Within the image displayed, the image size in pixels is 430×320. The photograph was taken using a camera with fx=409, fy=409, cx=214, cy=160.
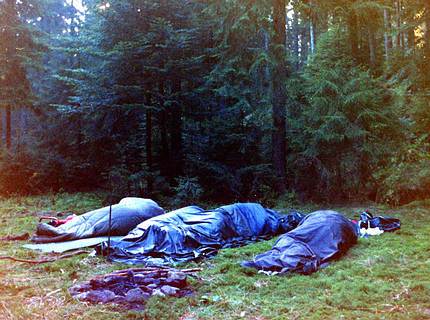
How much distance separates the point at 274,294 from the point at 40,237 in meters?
4.83

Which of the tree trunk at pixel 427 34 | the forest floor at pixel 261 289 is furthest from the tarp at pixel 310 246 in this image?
the tree trunk at pixel 427 34

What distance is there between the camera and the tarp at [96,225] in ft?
23.8

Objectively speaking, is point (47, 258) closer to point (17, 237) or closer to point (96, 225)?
point (96, 225)

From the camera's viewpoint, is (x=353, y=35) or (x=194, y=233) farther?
(x=353, y=35)

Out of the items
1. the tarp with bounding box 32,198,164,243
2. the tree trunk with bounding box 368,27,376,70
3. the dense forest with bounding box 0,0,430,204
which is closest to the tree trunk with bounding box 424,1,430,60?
the dense forest with bounding box 0,0,430,204

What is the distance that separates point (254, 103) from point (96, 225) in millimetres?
7183

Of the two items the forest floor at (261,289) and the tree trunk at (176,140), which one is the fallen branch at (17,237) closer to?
the forest floor at (261,289)

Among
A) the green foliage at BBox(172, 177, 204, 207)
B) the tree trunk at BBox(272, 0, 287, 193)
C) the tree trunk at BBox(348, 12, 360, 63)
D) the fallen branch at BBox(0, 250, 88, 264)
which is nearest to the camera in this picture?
the fallen branch at BBox(0, 250, 88, 264)

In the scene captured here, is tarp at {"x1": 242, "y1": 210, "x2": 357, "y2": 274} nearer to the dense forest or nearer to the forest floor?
the forest floor

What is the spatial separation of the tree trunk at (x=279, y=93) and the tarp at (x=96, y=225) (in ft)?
16.2

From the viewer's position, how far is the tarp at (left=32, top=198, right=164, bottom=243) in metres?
7.27

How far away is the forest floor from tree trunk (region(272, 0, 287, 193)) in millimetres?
5127

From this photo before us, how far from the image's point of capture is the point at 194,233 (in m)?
6.55

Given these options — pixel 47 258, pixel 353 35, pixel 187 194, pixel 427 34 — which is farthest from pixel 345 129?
pixel 47 258
